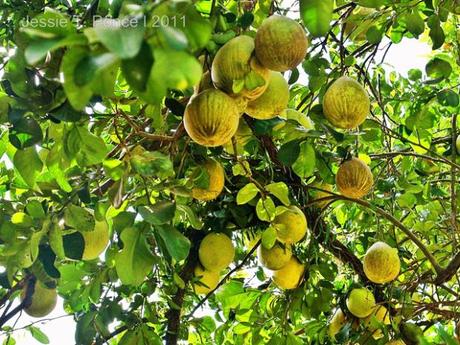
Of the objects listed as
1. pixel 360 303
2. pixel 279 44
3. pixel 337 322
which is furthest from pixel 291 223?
pixel 279 44

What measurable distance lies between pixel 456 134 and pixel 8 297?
186cm

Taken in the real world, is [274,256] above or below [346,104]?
below

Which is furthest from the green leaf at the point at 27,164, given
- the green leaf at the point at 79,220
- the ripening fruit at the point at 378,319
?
the ripening fruit at the point at 378,319

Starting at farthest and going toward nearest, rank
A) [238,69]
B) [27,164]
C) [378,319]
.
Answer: [378,319] < [27,164] < [238,69]

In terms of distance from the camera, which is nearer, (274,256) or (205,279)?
(274,256)

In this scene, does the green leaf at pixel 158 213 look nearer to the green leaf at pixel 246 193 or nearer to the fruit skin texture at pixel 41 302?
the green leaf at pixel 246 193

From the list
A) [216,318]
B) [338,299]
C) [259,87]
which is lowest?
[216,318]

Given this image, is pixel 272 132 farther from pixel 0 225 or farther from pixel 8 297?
pixel 8 297

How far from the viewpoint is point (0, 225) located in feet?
5.03

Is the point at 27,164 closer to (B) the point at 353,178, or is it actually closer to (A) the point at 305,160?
(A) the point at 305,160

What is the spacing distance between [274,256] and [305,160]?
0.56m

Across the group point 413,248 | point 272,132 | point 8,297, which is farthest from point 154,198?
point 413,248

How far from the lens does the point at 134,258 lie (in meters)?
1.34

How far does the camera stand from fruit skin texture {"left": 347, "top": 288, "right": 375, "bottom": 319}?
248cm
